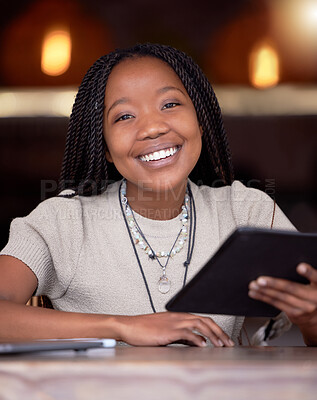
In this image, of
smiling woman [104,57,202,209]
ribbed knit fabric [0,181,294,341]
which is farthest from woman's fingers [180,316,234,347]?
smiling woman [104,57,202,209]

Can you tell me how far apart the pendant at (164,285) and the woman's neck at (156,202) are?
0.61ft

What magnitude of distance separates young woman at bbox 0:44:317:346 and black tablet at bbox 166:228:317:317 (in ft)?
1.08

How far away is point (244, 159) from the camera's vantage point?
2.88 meters

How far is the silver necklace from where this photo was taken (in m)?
1.37

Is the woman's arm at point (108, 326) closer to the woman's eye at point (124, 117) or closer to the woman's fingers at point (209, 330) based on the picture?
the woman's fingers at point (209, 330)

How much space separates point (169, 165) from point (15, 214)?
5.74ft

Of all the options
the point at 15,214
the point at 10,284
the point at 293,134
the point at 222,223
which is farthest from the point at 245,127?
the point at 10,284

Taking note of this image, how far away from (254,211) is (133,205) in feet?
1.07

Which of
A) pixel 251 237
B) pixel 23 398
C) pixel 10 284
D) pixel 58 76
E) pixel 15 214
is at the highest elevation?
pixel 58 76

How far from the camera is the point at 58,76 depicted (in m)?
2.97

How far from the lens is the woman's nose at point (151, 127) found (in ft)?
4.46

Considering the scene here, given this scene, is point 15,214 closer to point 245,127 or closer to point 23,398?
point 245,127

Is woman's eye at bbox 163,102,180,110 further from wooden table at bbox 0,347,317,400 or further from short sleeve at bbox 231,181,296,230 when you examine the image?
wooden table at bbox 0,347,317,400

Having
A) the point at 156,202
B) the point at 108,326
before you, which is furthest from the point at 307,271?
the point at 156,202
